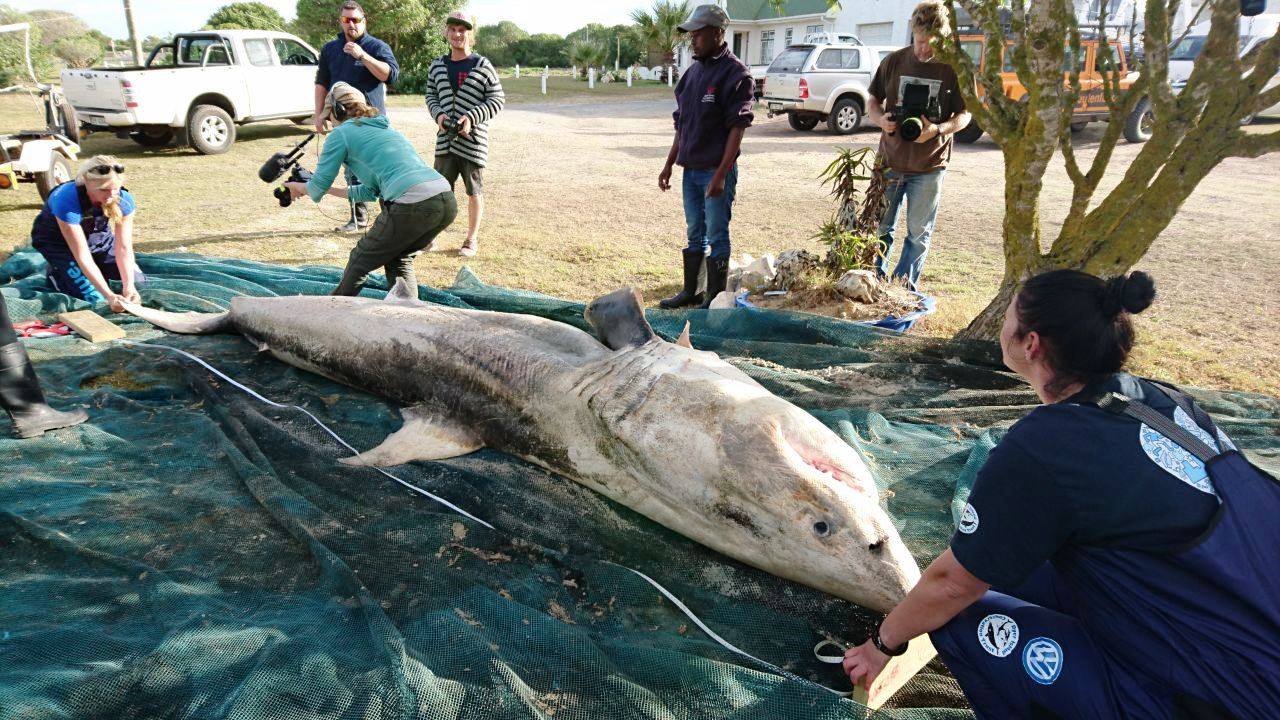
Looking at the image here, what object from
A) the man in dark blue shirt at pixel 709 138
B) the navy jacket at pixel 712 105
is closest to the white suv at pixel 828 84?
the man in dark blue shirt at pixel 709 138

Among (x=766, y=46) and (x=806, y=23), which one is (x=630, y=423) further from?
(x=766, y=46)

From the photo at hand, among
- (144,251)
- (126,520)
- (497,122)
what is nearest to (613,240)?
(144,251)

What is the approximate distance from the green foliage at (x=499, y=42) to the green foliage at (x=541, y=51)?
63 cm

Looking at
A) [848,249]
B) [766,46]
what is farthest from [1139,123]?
[766,46]

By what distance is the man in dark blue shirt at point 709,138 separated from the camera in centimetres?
596

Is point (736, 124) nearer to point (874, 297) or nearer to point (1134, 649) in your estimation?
point (874, 297)

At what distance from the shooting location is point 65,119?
462 inches

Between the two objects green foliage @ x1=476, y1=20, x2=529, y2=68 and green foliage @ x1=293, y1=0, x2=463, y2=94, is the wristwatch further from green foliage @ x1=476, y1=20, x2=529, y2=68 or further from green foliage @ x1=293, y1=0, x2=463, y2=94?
green foliage @ x1=476, y1=20, x2=529, y2=68

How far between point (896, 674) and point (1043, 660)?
17.7 inches

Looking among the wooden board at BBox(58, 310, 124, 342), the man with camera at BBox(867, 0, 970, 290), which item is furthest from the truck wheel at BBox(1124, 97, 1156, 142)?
the wooden board at BBox(58, 310, 124, 342)

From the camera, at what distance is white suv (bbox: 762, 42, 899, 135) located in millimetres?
17688

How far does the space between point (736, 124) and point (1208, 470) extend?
15.2 feet

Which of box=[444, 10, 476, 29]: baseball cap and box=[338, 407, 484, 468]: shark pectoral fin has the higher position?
box=[444, 10, 476, 29]: baseball cap

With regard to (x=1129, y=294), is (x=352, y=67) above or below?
above
